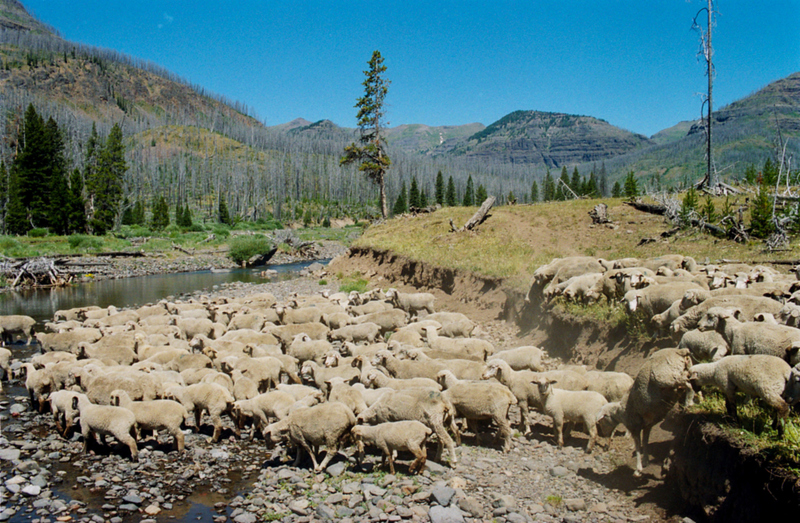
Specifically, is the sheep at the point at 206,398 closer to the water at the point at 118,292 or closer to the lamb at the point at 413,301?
the lamb at the point at 413,301

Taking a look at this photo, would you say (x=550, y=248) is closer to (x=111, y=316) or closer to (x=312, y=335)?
(x=312, y=335)

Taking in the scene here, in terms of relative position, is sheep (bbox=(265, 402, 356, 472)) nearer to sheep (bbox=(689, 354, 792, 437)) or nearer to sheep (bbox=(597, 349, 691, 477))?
sheep (bbox=(597, 349, 691, 477))

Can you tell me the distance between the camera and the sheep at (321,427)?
8.64 m

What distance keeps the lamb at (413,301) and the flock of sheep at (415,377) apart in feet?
9.75

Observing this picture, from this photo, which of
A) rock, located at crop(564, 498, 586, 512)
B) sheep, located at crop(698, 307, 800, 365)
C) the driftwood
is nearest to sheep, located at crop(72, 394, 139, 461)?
rock, located at crop(564, 498, 586, 512)

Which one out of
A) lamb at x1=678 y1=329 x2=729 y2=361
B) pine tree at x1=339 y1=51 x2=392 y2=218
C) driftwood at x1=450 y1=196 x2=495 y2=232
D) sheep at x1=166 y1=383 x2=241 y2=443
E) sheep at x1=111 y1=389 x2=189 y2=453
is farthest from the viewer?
pine tree at x1=339 y1=51 x2=392 y2=218

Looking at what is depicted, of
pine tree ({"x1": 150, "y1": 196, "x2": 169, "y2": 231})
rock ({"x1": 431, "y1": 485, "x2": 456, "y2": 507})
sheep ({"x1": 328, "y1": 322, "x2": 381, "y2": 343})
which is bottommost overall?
rock ({"x1": 431, "y1": 485, "x2": 456, "y2": 507})

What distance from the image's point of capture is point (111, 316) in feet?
62.4

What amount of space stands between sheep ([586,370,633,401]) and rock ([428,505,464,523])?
13.4 ft

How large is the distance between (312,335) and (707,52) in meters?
33.4

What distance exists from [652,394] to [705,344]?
72.9 inches

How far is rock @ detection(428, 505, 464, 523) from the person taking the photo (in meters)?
6.91

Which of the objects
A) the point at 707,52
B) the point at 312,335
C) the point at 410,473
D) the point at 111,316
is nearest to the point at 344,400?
the point at 410,473

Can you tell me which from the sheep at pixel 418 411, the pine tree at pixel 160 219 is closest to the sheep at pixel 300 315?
the sheep at pixel 418 411
